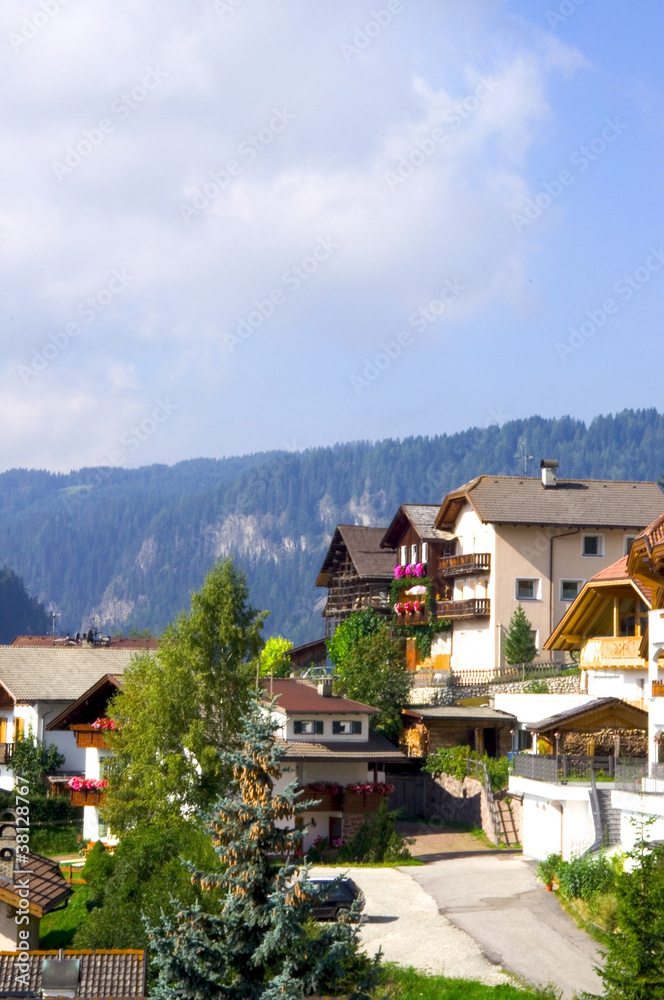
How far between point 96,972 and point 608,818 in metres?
19.1

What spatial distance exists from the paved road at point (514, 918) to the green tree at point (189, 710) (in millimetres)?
7560

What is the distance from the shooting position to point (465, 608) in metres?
63.6

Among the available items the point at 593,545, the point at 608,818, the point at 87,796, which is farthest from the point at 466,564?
the point at 608,818

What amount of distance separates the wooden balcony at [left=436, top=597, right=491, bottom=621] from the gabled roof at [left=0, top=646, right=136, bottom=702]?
16.3m

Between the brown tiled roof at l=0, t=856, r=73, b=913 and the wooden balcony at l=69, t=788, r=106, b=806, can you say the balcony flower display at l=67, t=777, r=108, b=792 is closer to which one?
the wooden balcony at l=69, t=788, r=106, b=806

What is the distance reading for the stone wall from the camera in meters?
53.4

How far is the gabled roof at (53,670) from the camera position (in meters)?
57.1

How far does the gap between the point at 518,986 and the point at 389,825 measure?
15888 millimetres

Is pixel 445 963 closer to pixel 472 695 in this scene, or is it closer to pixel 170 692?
pixel 170 692

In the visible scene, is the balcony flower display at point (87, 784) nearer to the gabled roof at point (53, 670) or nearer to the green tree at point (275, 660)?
the gabled roof at point (53, 670)

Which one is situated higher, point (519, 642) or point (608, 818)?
point (519, 642)

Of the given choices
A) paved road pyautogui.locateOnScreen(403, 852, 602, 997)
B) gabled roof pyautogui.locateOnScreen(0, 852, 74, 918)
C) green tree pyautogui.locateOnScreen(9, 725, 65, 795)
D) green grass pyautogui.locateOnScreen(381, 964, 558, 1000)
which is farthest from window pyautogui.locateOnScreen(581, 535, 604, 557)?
green grass pyautogui.locateOnScreen(381, 964, 558, 1000)

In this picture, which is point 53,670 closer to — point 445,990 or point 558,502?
point 558,502

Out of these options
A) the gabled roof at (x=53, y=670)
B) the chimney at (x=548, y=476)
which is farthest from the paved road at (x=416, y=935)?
Result: the chimney at (x=548, y=476)
